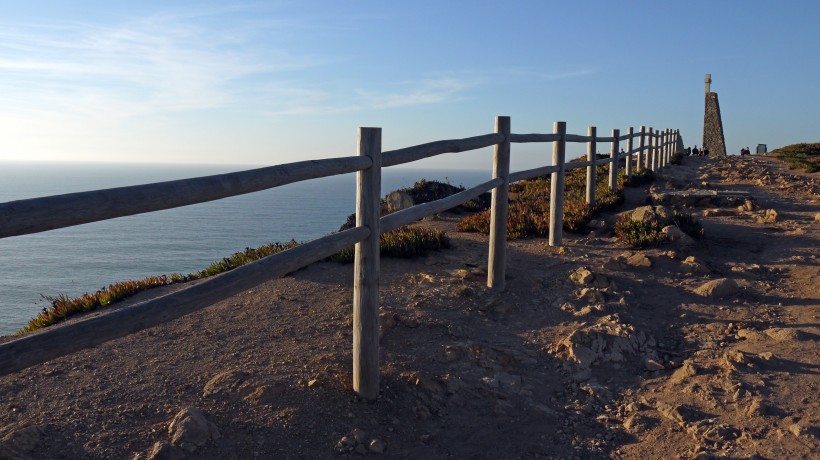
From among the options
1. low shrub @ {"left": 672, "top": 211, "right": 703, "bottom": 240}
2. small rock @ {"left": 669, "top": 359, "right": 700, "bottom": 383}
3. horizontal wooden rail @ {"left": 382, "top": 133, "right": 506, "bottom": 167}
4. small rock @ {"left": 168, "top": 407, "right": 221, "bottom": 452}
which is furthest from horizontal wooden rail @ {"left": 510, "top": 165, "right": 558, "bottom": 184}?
small rock @ {"left": 168, "top": 407, "right": 221, "bottom": 452}

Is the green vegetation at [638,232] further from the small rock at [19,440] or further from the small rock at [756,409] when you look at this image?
the small rock at [19,440]

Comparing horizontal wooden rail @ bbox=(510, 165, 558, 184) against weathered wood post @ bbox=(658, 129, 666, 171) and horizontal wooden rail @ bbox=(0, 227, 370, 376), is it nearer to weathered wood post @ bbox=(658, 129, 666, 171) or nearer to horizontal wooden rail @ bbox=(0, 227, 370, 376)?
horizontal wooden rail @ bbox=(0, 227, 370, 376)

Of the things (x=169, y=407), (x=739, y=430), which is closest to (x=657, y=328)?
(x=739, y=430)

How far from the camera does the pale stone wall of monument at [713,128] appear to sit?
4253 centimetres

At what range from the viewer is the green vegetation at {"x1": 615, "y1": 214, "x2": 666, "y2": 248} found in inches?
320

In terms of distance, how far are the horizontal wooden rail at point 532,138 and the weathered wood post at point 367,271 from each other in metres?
3.30

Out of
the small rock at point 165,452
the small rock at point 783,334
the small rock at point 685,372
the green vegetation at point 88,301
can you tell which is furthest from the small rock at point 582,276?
the small rock at point 165,452

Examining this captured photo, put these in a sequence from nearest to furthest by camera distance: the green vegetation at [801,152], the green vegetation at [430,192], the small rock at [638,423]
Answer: the small rock at [638,423]
the green vegetation at [430,192]
the green vegetation at [801,152]

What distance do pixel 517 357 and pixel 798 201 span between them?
978 centimetres

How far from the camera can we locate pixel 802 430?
12.4ft

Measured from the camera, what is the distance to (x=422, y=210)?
16.3ft

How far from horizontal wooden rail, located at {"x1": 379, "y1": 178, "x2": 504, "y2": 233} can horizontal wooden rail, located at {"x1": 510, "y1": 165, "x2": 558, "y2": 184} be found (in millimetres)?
517

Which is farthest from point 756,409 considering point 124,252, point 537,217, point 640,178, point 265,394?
point 124,252

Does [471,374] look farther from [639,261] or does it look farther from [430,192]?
[430,192]
